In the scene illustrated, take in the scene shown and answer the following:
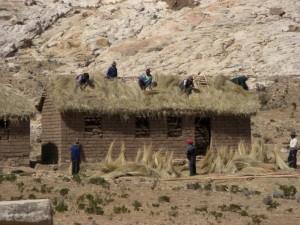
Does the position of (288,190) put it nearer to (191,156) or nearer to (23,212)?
(191,156)

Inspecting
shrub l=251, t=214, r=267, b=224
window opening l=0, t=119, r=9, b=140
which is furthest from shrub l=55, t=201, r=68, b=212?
window opening l=0, t=119, r=9, b=140

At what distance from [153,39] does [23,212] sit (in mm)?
45457

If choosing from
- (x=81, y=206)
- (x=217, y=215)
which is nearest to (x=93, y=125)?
(x=81, y=206)

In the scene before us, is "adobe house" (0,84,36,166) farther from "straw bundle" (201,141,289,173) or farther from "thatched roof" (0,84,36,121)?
"straw bundle" (201,141,289,173)

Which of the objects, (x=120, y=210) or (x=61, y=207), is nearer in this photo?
(x=61, y=207)

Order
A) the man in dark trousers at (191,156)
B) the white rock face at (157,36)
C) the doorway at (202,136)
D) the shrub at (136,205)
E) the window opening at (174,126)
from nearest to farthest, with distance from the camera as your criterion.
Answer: the shrub at (136,205)
the man in dark trousers at (191,156)
the window opening at (174,126)
the doorway at (202,136)
the white rock face at (157,36)

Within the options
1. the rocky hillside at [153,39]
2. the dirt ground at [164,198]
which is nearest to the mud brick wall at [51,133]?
the dirt ground at [164,198]

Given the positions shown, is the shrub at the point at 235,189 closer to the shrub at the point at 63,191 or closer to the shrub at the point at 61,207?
the shrub at the point at 63,191

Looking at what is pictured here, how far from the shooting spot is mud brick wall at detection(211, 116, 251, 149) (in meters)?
26.6

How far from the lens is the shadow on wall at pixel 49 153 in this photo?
2525 centimetres

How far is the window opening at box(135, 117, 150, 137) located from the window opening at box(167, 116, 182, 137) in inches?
35.7

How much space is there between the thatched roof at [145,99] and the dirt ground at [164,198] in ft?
11.4

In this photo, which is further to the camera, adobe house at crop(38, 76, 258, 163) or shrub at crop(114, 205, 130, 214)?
adobe house at crop(38, 76, 258, 163)

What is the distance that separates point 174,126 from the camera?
2606cm
